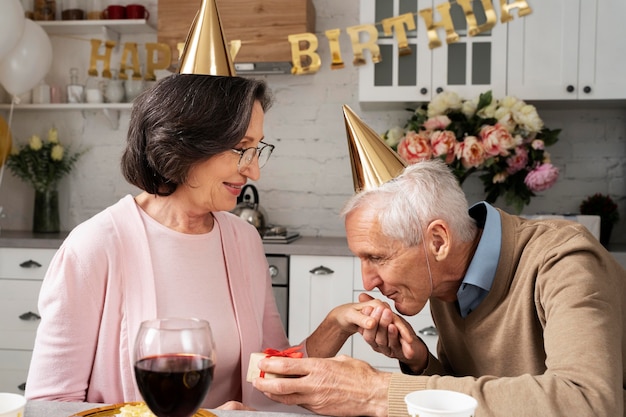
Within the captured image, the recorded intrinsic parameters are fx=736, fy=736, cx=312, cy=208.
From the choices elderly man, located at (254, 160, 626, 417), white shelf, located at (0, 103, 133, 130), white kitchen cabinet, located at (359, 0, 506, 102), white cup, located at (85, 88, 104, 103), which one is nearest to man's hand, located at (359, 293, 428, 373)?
elderly man, located at (254, 160, 626, 417)

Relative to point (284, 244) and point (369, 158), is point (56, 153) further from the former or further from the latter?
point (369, 158)

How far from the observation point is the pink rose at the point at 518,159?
135 inches

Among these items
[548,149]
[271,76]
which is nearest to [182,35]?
[271,76]

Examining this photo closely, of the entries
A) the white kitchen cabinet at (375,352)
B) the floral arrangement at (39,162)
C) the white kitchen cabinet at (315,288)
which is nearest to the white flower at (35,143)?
the floral arrangement at (39,162)

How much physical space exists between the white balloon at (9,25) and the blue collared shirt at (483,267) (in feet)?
8.05

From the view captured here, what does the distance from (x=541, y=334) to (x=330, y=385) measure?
1.56 ft

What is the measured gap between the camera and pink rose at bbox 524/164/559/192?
135 inches

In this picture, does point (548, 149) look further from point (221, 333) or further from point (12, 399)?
point (12, 399)

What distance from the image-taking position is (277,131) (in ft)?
13.4

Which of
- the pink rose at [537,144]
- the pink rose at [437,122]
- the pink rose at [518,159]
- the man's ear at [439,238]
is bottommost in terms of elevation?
the man's ear at [439,238]

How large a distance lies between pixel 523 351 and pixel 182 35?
8.94 ft

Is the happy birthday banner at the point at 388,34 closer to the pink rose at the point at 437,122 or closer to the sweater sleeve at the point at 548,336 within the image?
the pink rose at the point at 437,122

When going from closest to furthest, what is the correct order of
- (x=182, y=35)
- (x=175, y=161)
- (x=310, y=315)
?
(x=175, y=161) < (x=310, y=315) < (x=182, y=35)

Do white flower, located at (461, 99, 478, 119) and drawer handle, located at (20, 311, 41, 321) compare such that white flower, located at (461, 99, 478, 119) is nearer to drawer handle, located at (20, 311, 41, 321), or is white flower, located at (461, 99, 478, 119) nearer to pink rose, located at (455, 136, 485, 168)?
pink rose, located at (455, 136, 485, 168)
